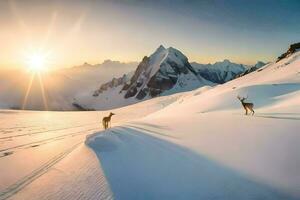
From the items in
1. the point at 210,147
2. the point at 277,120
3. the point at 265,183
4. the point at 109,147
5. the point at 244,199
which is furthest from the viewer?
the point at 277,120

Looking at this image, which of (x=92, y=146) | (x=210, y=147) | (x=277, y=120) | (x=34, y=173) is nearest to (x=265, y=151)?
(x=210, y=147)

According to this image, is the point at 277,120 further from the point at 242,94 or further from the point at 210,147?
the point at 242,94

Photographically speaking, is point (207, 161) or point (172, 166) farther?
point (207, 161)

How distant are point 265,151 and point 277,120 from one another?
515cm

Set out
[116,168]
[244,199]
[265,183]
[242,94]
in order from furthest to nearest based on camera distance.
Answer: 1. [242,94]
2. [116,168]
3. [265,183]
4. [244,199]

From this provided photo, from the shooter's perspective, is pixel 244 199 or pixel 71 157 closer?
pixel 244 199

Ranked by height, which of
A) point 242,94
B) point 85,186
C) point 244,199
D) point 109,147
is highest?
point 242,94

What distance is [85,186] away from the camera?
10.6 meters

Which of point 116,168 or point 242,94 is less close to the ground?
point 242,94

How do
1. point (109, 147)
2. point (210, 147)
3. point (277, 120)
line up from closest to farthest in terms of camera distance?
point (210, 147) < point (109, 147) < point (277, 120)

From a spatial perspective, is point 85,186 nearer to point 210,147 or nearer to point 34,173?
point 34,173

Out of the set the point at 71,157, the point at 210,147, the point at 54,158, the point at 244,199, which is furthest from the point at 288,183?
the point at 54,158

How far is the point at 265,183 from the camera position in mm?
10086

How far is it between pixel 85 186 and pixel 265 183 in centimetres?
533
